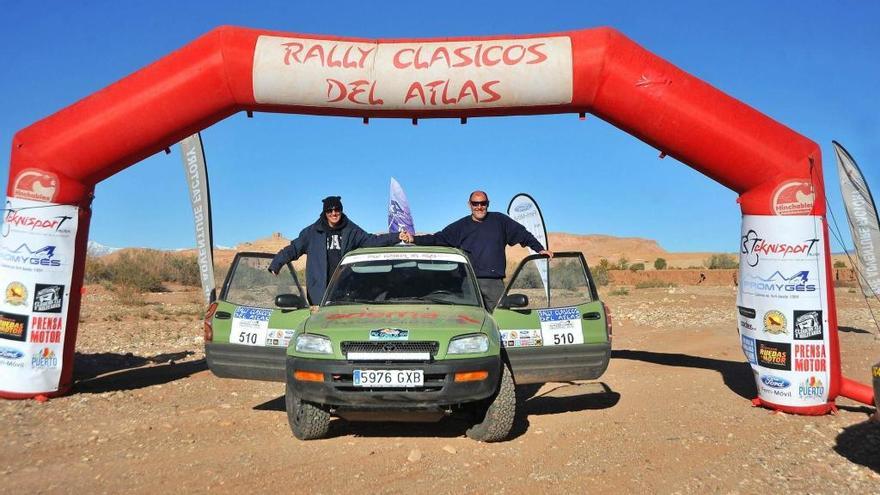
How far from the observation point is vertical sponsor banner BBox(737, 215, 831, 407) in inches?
277

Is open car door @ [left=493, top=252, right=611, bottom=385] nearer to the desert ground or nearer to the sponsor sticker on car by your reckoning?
the sponsor sticker on car

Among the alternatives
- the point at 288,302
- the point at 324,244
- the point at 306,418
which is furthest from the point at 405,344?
the point at 324,244

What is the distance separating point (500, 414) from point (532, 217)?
26.9 feet

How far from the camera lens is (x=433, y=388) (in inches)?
213

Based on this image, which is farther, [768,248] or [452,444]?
[768,248]

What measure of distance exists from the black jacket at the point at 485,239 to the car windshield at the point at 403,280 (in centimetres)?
116

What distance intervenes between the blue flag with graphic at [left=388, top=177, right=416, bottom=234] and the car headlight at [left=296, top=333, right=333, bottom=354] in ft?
23.6

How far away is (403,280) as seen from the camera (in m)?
6.98

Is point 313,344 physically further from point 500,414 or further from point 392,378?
point 500,414

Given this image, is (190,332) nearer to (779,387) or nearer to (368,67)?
(368,67)

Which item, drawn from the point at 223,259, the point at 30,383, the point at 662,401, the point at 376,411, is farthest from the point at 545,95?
the point at 223,259

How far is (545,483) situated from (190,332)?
1233 cm

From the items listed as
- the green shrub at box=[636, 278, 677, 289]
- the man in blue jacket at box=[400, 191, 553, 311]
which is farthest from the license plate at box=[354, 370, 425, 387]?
the green shrub at box=[636, 278, 677, 289]

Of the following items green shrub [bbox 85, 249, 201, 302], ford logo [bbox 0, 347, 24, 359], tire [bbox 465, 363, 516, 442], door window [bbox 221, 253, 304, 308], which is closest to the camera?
tire [bbox 465, 363, 516, 442]
